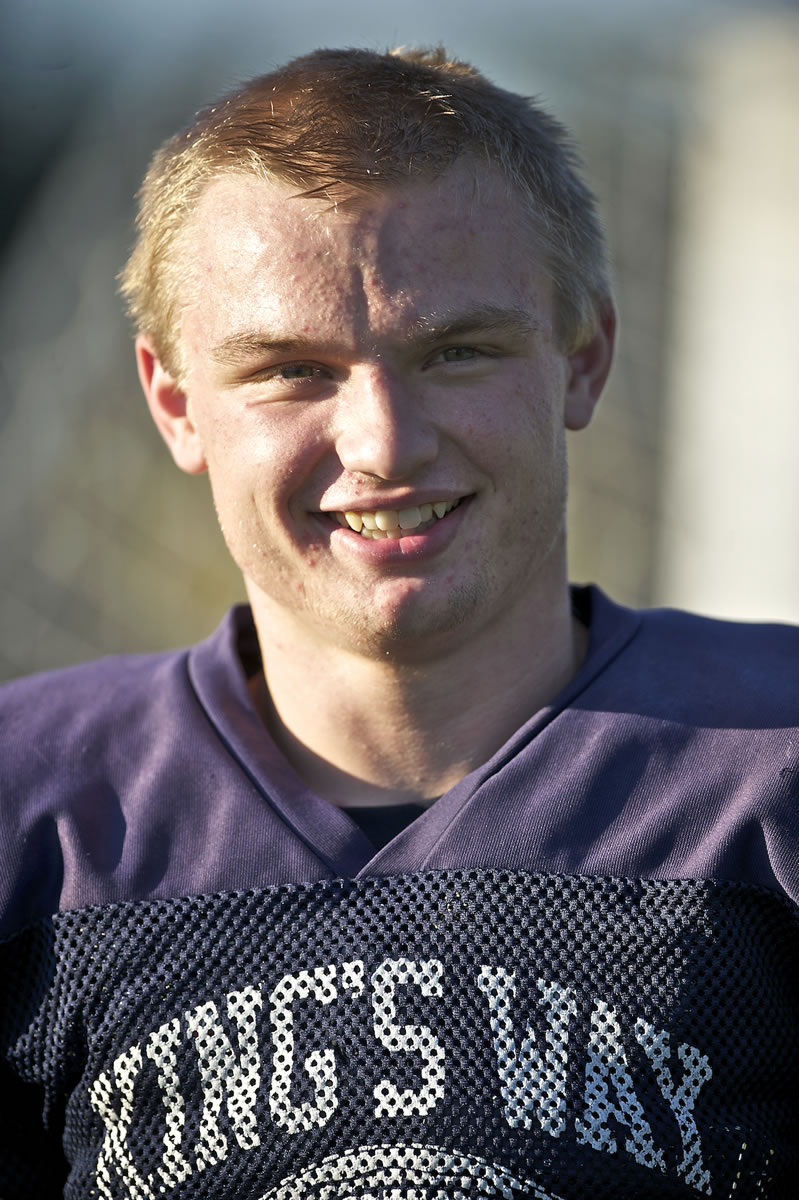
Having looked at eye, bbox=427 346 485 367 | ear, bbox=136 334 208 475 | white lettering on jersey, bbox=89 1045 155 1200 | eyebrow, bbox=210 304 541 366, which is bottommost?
white lettering on jersey, bbox=89 1045 155 1200

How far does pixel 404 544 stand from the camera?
1416 mm

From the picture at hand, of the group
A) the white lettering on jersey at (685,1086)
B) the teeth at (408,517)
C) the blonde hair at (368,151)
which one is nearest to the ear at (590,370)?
the blonde hair at (368,151)

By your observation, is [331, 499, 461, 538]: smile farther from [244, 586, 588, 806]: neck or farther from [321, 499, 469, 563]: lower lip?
[244, 586, 588, 806]: neck

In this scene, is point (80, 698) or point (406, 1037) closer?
point (406, 1037)

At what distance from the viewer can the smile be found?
1421mm

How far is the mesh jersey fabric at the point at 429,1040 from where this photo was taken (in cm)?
126

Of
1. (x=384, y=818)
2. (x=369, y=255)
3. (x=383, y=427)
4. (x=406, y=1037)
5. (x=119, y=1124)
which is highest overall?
(x=369, y=255)

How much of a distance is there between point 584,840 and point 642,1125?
263 mm

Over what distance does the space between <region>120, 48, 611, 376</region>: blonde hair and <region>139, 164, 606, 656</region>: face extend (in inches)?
1.1

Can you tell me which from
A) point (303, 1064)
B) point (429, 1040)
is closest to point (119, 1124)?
point (303, 1064)

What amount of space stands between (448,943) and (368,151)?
0.77 m

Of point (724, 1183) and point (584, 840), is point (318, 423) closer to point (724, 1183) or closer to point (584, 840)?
point (584, 840)

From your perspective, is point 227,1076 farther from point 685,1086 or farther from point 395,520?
point 395,520

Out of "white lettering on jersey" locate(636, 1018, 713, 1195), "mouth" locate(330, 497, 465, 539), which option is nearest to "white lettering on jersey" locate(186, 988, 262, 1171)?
"white lettering on jersey" locate(636, 1018, 713, 1195)
